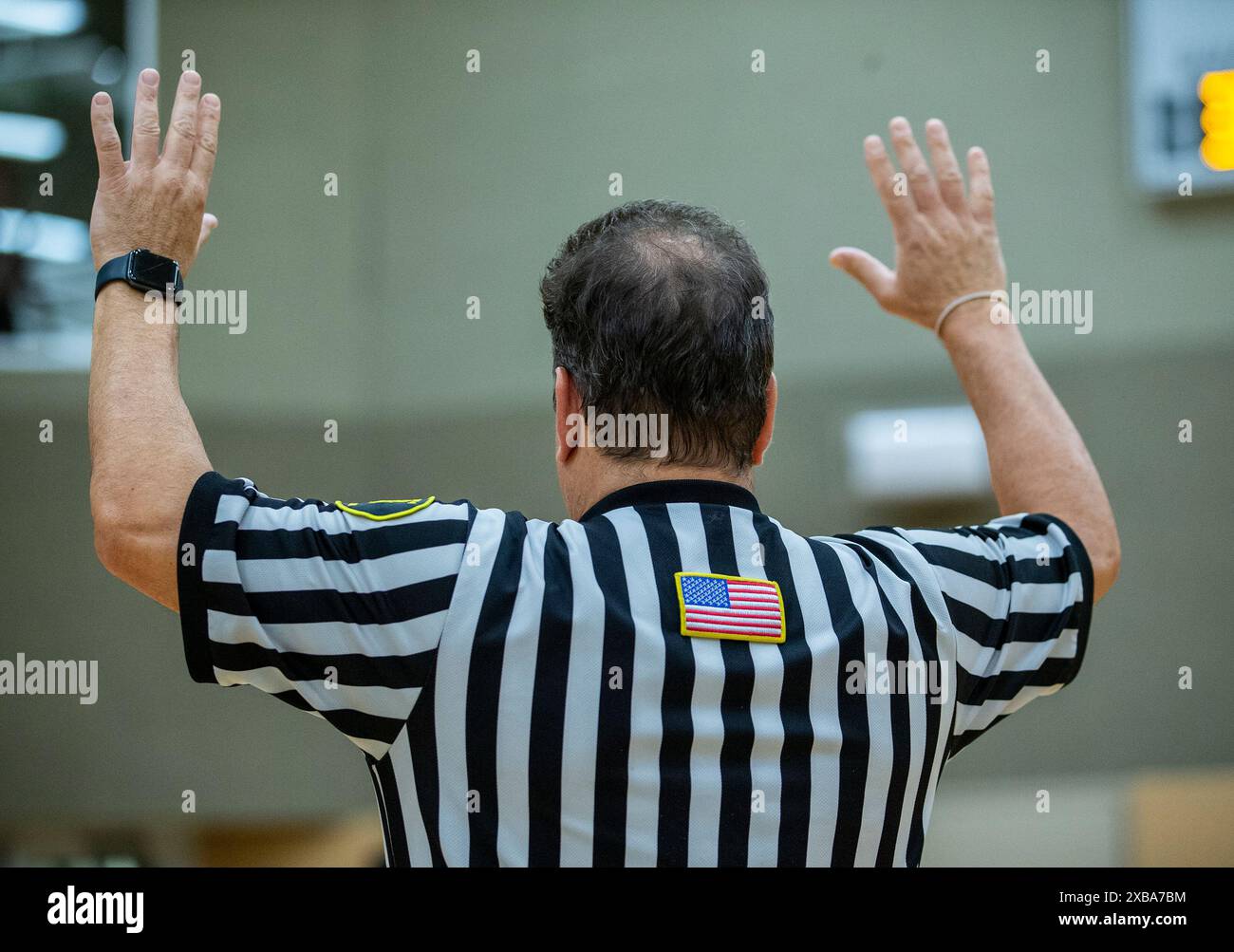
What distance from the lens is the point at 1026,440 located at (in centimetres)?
159

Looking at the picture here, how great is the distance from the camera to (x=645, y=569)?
3.99 feet

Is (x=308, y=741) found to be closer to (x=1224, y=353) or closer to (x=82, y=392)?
Result: (x=82, y=392)

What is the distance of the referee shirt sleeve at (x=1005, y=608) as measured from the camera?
4.39ft

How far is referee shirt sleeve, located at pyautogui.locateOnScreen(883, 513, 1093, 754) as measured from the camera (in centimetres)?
134

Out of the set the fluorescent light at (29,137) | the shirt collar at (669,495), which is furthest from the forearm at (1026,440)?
the fluorescent light at (29,137)

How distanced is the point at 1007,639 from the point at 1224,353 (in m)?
3.17

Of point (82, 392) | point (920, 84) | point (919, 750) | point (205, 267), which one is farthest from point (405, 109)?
point (919, 750)

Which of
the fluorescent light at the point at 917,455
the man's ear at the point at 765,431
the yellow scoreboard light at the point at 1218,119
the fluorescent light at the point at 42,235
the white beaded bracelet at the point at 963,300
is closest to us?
the man's ear at the point at 765,431

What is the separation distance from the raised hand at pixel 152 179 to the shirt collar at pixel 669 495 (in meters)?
0.56

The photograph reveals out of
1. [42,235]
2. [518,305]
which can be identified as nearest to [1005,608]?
[518,305]

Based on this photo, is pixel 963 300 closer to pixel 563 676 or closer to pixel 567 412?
pixel 567 412

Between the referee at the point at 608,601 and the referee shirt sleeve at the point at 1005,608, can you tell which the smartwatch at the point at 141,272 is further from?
the referee shirt sleeve at the point at 1005,608

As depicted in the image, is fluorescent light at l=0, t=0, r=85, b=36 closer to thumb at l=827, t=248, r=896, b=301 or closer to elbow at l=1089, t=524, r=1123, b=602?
thumb at l=827, t=248, r=896, b=301

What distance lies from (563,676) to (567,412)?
0.35 metres
